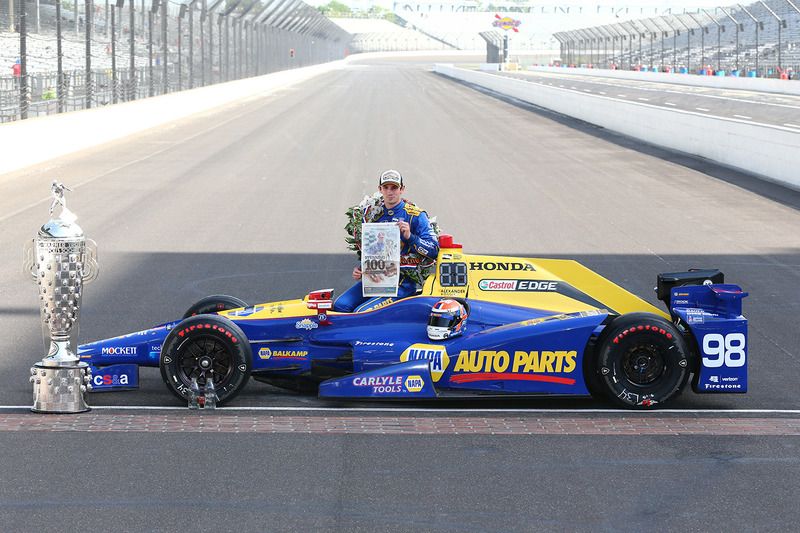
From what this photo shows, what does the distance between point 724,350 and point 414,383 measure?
208 cm

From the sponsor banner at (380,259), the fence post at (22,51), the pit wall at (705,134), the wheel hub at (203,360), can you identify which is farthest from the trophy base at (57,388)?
the fence post at (22,51)

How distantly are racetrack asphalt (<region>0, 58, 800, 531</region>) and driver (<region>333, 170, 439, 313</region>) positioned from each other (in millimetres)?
789

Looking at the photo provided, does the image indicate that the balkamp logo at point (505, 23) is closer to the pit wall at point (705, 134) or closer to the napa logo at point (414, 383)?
the pit wall at point (705, 134)

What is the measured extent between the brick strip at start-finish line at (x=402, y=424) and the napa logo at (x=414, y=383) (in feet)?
0.66

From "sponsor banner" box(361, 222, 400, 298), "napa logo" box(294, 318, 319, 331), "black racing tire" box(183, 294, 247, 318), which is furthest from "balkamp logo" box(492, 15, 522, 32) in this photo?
"napa logo" box(294, 318, 319, 331)

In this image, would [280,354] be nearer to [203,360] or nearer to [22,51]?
[203,360]

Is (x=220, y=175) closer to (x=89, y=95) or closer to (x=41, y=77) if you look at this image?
(x=41, y=77)

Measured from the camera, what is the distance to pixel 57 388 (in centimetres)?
774

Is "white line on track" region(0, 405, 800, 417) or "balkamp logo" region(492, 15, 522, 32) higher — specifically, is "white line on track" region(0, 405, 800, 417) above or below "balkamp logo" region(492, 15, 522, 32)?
below

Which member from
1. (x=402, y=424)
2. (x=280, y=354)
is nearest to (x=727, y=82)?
(x=280, y=354)

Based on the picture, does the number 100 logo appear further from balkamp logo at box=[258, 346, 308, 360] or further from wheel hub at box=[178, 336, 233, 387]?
wheel hub at box=[178, 336, 233, 387]

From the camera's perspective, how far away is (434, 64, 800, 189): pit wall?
23516mm

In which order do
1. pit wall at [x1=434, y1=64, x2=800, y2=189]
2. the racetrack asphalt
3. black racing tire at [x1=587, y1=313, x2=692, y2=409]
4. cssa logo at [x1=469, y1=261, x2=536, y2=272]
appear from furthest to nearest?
pit wall at [x1=434, y1=64, x2=800, y2=189], cssa logo at [x1=469, y1=261, x2=536, y2=272], black racing tire at [x1=587, y1=313, x2=692, y2=409], the racetrack asphalt

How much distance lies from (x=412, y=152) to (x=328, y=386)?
21.6 meters
